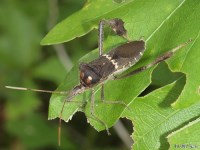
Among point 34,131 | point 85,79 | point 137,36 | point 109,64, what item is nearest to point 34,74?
point 34,131

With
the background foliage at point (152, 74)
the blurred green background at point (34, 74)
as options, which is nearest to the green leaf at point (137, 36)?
the background foliage at point (152, 74)

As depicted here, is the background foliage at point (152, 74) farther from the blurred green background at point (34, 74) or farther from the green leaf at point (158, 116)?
the blurred green background at point (34, 74)

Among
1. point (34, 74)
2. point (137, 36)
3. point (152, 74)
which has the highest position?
point (137, 36)

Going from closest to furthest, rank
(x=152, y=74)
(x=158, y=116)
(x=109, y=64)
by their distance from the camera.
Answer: (x=158, y=116) → (x=109, y=64) → (x=152, y=74)

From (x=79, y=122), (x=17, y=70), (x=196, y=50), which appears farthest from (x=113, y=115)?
(x=17, y=70)

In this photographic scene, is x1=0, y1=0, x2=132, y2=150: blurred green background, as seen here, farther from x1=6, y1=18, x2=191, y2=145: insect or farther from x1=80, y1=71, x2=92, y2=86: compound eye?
x1=80, y1=71, x2=92, y2=86: compound eye

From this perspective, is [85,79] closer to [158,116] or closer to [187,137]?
[158,116]

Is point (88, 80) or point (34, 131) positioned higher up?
point (88, 80)

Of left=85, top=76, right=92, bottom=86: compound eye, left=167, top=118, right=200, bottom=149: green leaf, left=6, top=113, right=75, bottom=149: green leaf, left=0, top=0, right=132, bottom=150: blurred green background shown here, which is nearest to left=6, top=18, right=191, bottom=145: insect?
left=85, top=76, right=92, bottom=86: compound eye
